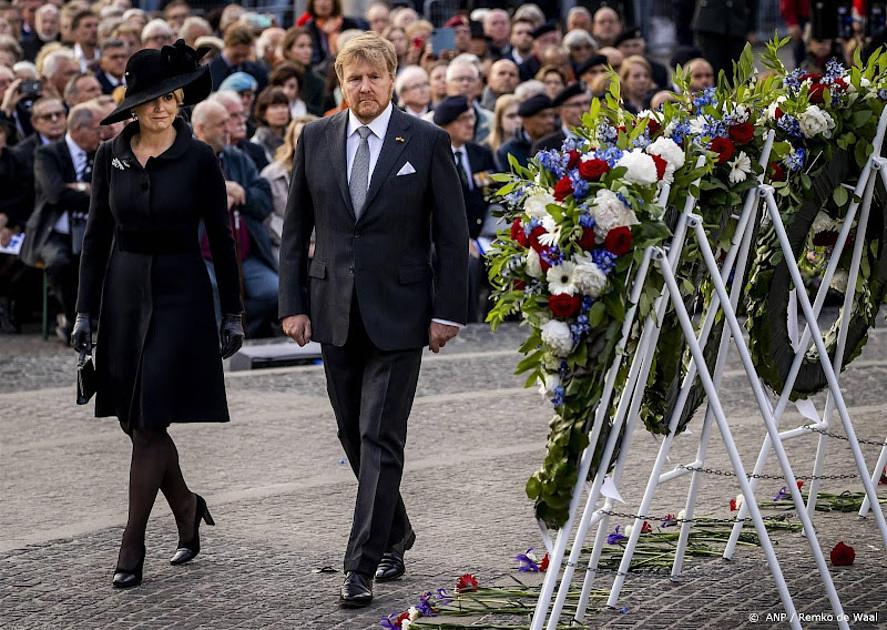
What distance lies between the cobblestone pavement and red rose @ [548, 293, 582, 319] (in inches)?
47.0

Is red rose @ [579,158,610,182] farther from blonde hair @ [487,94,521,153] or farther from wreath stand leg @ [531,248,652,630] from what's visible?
blonde hair @ [487,94,521,153]

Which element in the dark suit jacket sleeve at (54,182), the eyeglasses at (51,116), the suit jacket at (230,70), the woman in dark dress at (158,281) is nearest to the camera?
the woman in dark dress at (158,281)

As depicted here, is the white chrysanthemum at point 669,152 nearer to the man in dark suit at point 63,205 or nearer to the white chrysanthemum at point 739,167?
the white chrysanthemum at point 739,167

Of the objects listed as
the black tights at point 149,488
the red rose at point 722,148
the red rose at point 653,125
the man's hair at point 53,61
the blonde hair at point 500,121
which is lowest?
the black tights at point 149,488

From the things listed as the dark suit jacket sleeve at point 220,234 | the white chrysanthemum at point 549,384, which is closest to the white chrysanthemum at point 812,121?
the white chrysanthemum at point 549,384

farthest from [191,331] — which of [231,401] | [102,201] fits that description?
[231,401]

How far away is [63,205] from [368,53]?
24.4 feet

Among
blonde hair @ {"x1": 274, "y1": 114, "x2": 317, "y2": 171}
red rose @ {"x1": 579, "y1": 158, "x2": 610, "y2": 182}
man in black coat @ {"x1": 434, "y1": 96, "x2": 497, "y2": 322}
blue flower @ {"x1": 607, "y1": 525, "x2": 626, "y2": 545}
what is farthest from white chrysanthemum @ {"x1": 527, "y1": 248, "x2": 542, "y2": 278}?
man in black coat @ {"x1": 434, "y1": 96, "x2": 497, "y2": 322}

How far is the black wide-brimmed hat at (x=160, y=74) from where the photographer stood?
6773 mm

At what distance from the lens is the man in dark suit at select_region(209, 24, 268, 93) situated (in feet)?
55.3

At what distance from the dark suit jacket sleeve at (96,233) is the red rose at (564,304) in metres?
2.33

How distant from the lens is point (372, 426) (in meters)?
6.31

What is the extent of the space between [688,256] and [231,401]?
5.31 m

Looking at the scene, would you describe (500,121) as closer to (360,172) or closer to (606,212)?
(360,172)
